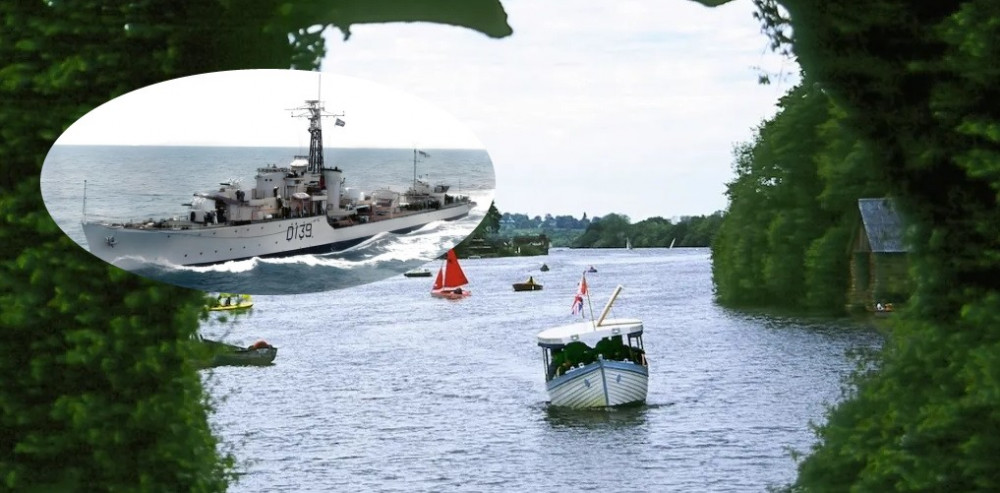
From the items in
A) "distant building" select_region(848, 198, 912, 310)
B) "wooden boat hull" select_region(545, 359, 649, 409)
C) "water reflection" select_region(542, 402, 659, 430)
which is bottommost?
"water reflection" select_region(542, 402, 659, 430)

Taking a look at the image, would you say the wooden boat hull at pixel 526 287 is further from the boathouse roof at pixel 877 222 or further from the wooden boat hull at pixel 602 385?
the boathouse roof at pixel 877 222

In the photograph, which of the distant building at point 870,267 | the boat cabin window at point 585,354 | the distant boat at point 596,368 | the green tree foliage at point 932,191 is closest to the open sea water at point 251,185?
the green tree foliage at point 932,191

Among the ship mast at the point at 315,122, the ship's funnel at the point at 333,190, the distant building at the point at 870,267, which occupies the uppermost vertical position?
the ship mast at the point at 315,122

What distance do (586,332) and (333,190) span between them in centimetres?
2557

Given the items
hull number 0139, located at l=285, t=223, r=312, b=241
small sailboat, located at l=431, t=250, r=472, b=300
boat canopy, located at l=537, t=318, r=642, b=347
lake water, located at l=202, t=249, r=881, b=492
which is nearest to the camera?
hull number 0139, located at l=285, t=223, r=312, b=241

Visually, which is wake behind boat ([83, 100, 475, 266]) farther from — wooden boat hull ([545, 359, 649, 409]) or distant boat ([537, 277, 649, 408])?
wooden boat hull ([545, 359, 649, 409])

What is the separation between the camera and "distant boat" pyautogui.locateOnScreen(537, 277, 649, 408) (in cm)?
3128

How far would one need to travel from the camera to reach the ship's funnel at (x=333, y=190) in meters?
7.10

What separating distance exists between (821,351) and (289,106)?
30.5 meters

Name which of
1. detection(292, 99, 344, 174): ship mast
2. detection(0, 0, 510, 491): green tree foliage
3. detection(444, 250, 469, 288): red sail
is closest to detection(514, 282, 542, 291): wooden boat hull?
detection(444, 250, 469, 288): red sail

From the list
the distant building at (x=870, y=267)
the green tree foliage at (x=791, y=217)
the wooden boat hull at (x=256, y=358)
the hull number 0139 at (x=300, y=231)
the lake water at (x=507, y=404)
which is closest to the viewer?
the hull number 0139 at (x=300, y=231)

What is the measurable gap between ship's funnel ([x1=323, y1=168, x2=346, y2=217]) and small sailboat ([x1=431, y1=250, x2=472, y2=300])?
1106 inches

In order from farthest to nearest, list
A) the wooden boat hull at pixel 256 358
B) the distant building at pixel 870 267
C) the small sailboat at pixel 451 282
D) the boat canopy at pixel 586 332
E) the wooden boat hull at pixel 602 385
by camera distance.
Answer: the small sailboat at pixel 451 282
the wooden boat hull at pixel 256 358
the boat canopy at pixel 586 332
the wooden boat hull at pixel 602 385
the distant building at pixel 870 267

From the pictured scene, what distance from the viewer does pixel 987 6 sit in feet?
23.1
